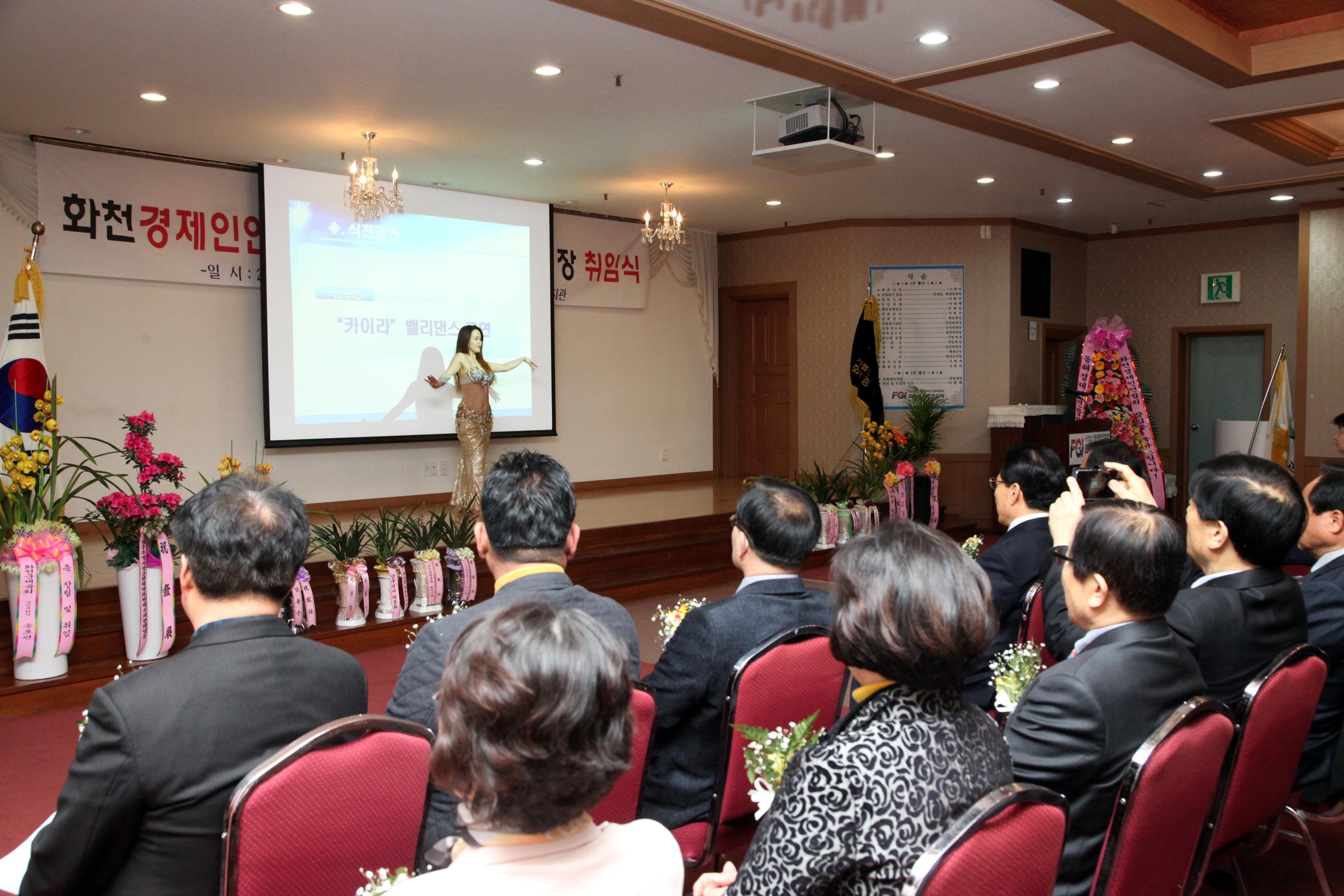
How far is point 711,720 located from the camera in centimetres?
222

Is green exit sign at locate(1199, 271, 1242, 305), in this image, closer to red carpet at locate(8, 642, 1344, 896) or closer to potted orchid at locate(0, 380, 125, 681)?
red carpet at locate(8, 642, 1344, 896)

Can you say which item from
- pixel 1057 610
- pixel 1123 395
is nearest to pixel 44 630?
pixel 1057 610

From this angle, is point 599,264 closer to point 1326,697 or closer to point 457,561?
point 457,561

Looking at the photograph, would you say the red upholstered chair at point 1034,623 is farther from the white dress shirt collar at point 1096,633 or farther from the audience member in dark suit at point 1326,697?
the white dress shirt collar at point 1096,633

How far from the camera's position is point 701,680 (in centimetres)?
220

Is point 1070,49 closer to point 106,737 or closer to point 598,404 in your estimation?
point 106,737

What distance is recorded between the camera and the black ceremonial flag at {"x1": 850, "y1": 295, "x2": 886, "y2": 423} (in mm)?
9633

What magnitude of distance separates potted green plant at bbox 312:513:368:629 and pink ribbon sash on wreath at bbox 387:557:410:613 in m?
0.13

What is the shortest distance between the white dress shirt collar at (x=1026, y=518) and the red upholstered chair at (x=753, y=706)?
123 cm

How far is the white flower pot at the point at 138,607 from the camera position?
15.7 feet

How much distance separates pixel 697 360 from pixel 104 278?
231 inches

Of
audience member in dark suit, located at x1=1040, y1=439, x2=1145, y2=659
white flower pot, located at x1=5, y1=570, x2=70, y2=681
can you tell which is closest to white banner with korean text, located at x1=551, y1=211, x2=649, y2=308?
white flower pot, located at x1=5, y1=570, x2=70, y2=681

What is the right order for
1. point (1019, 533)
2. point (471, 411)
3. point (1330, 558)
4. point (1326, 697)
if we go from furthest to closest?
point (471, 411)
point (1019, 533)
point (1330, 558)
point (1326, 697)

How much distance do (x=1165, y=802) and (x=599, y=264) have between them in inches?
349
